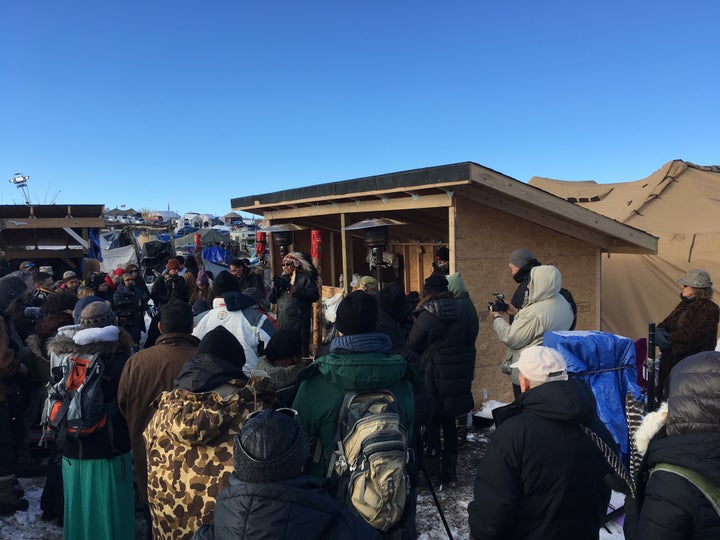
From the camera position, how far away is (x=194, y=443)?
231 centimetres

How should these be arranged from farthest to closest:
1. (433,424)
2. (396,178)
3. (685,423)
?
(396,178)
(433,424)
(685,423)

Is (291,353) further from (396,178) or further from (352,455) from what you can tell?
(396,178)

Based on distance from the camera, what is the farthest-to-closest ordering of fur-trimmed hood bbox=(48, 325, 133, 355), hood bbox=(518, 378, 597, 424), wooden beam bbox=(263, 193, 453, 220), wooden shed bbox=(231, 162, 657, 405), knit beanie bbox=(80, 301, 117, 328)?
wooden beam bbox=(263, 193, 453, 220) < wooden shed bbox=(231, 162, 657, 405) < knit beanie bbox=(80, 301, 117, 328) < fur-trimmed hood bbox=(48, 325, 133, 355) < hood bbox=(518, 378, 597, 424)

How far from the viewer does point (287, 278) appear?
6.82m

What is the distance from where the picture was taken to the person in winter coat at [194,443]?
2.31 metres

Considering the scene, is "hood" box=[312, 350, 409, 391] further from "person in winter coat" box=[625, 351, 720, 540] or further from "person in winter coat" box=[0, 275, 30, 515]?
"person in winter coat" box=[0, 275, 30, 515]

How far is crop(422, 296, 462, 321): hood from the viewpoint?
14.8ft

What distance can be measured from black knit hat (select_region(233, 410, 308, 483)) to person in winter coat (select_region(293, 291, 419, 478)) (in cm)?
76

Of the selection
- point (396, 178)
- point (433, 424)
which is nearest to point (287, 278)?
point (396, 178)

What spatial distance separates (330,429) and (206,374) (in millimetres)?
699

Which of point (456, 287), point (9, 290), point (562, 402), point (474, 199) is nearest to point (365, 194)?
point (474, 199)

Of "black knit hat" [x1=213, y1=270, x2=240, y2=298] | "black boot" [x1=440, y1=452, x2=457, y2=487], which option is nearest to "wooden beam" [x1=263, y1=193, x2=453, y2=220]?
"black knit hat" [x1=213, y1=270, x2=240, y2=298]


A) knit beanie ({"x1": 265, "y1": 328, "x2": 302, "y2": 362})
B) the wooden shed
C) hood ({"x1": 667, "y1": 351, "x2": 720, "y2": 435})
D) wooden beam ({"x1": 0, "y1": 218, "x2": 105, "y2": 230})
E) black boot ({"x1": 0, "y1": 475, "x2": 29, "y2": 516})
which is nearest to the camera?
hood ({"x1": 667, "y1": 351, "x2": 720, "y2": 435})

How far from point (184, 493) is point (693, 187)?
1264 centimetres
